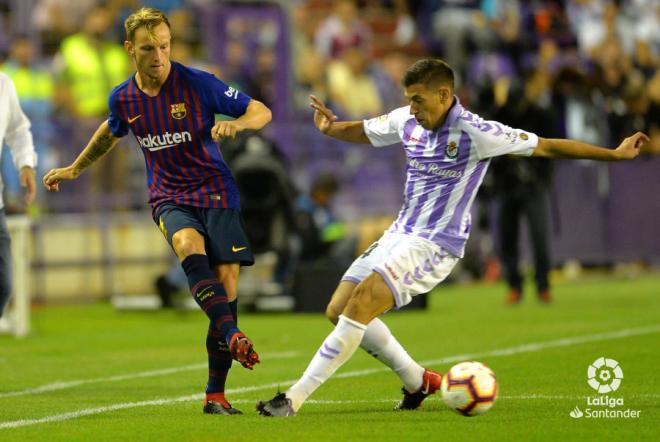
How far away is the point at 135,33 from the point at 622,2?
2365cm

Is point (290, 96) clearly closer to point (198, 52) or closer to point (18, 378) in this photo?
point (198, 52)

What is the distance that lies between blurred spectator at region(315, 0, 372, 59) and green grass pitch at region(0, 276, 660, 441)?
7630mm

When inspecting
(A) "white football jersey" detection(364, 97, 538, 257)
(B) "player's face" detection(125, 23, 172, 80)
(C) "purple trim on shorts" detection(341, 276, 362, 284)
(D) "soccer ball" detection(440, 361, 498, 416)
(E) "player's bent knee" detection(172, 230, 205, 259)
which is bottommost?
(D) "soccer ball" detection(440, 361, 498, 416)

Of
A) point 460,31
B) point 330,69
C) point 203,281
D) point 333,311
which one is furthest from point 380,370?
point 460,31

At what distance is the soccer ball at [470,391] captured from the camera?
787cm

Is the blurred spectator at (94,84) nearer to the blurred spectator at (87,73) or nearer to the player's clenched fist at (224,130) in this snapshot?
the blurred spectator at (87,73)

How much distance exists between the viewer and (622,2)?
1205 inches

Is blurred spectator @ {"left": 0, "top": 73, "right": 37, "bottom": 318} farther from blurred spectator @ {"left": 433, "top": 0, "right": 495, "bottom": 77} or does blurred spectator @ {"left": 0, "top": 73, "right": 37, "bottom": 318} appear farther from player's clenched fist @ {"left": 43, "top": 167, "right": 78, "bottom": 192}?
blurred spectator @ {"left": 433, "top": 0, "right": 495, "bottom": 77}

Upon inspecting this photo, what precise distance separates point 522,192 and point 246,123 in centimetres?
921

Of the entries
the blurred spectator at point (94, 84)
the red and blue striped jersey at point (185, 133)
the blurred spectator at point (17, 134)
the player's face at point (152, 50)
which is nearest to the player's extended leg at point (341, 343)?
the red and blue striped jersey at point (185, 133)

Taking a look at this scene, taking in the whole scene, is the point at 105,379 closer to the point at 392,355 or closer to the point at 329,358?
the point at 392,355

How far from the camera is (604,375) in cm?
971

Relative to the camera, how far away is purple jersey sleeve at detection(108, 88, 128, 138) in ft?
28.3

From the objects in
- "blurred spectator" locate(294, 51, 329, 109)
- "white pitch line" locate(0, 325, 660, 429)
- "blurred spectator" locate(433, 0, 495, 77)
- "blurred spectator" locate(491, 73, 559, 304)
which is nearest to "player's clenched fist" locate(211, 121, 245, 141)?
"white pitch line" locate(0, 325, 660, 429)
